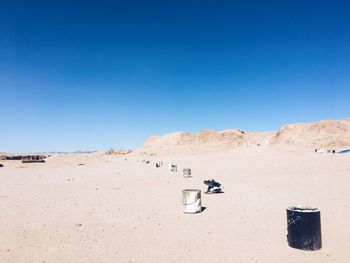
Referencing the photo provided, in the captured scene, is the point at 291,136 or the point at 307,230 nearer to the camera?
the point at 307,230

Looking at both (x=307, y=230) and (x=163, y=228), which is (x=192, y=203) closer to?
(x=163, y=228)

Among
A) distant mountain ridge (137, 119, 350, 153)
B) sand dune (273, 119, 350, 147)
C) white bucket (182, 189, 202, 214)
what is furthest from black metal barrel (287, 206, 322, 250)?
sand dune (273, 119, 350, 147)

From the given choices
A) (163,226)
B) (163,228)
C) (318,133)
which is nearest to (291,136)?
(318,133)

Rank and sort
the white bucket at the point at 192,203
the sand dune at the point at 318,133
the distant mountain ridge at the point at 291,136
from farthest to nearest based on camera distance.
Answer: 1. the distant mountain ridge at the point at 291,136
2. the sand dune at the point at 318,133
3. the white bucket at the point at 192,203

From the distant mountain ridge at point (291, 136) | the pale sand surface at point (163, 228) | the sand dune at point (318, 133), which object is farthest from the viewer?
the distant mountain ridge at point (291, 136)

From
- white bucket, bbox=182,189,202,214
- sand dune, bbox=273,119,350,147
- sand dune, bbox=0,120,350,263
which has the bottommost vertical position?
sand dune, bbox=0,120,350,263

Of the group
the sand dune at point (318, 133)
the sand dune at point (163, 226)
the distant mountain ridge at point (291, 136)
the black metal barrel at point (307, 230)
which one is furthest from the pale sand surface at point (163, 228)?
the sand dune at point (318, 133)

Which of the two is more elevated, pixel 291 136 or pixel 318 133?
pixel 318 133

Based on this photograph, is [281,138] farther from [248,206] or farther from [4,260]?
[4,260]

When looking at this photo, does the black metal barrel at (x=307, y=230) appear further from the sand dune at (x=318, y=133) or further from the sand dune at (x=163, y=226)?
the sand dune at (x=318, y=133)

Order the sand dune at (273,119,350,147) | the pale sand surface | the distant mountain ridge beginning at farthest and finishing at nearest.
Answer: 1. the distant mountain ridge
2. the sand dune at (273,119,350,147)
3. the pale sand surface

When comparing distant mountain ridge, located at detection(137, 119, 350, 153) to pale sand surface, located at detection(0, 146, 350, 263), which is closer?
pale sand surface, located at detection(0, 146, 350, 263)

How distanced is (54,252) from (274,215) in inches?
256

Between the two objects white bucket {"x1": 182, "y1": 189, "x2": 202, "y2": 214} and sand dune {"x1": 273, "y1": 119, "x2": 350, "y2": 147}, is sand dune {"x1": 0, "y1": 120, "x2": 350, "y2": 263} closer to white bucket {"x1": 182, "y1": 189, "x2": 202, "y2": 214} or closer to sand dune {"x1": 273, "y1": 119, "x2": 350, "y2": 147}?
white bucket {"x1": 182, "y1": 189, "x2": 202, "y2": 214}
